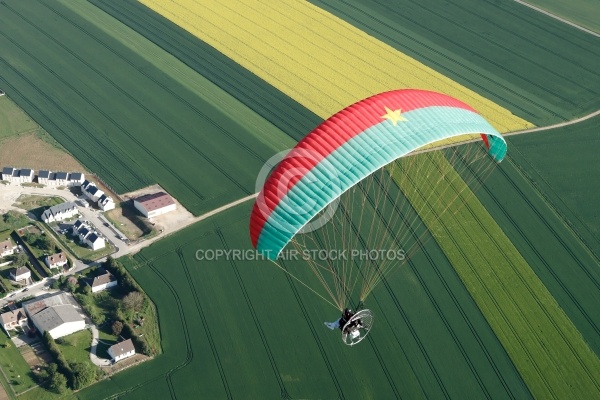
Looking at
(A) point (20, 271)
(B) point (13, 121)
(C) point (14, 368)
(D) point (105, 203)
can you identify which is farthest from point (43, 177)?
(C) point (14, 368)

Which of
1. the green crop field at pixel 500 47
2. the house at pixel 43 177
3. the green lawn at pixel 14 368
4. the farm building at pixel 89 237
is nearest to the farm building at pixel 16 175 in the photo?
the house at pixel 43 177

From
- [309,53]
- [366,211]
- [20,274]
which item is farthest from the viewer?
[309,53]

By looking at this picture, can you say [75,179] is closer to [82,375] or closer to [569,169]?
[82,375]

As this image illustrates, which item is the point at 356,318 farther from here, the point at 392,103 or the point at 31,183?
the point at 31,183

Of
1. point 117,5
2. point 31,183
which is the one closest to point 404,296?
point 31,183

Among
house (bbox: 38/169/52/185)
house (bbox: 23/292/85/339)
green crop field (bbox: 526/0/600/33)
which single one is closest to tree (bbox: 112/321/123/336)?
house (bbox: 23/292/85/339)

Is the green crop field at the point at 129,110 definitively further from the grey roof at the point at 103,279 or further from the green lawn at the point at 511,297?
the green lawn at the point at 511,297

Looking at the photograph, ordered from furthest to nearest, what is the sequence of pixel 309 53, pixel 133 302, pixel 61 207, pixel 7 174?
1. pixel 309 53
2. pixel 7 174
3. pixel 61 207
4. pixel 133 302
